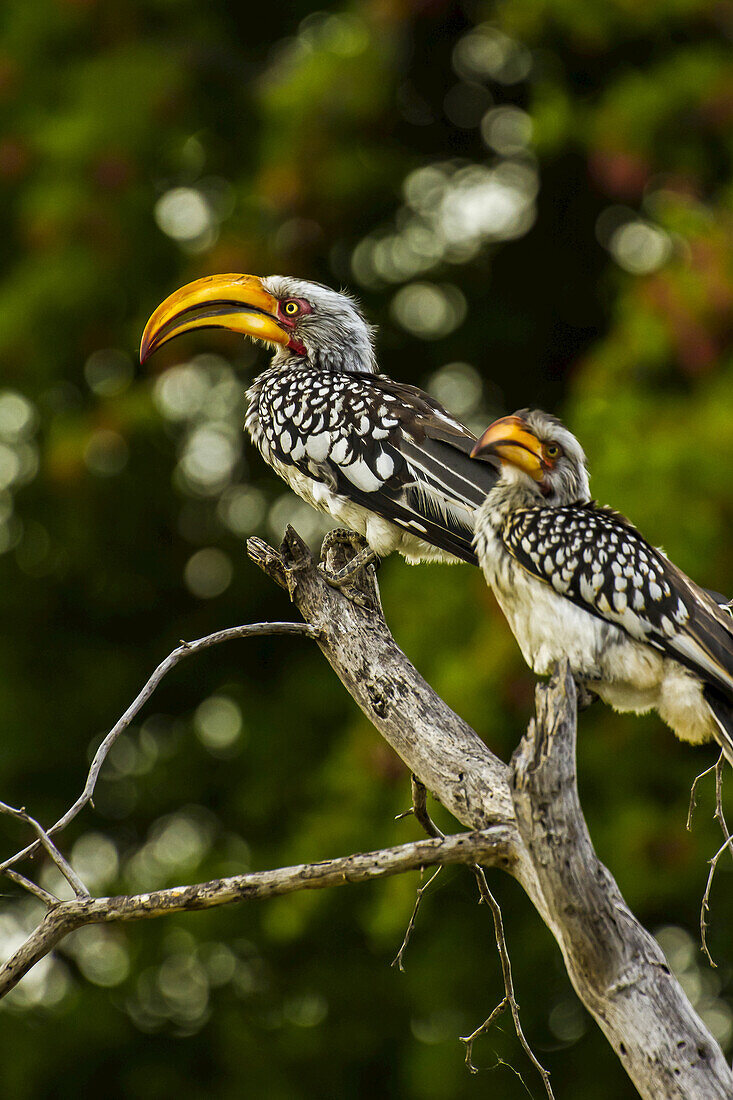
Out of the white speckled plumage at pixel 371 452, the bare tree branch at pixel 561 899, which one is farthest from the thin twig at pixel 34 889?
the white speckled plumage at pixel 371 452

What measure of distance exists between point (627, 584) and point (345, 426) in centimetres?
162

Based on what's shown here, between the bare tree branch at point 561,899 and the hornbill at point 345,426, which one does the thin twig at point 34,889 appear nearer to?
the bare tree branch at point 561,899

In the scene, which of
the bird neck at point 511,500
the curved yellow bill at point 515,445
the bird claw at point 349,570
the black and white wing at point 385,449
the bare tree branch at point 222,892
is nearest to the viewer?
the bare tree branch at point 222,892

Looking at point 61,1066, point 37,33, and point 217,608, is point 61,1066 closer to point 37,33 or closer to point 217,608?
point 217,608

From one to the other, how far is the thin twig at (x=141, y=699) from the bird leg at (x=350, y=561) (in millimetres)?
278

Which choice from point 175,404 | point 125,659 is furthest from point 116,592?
point 175,404

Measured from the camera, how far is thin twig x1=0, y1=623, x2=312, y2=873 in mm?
2760

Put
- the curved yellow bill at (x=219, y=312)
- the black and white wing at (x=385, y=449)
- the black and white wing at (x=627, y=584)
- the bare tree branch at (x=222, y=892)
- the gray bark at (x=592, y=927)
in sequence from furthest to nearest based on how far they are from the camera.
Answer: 1. the curved yellow bill at (x=219, y=312)
2. the black and white wing at (x=385, y=449)
3. the black and white wing at (x=627, y=584)
4. the bare tree branch at (x=222, y=892)
5. the gray bark at (x=592, y=927)

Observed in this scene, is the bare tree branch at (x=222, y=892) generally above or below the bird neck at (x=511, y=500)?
below

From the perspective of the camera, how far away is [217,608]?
360 inches

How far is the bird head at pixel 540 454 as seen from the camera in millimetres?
3502

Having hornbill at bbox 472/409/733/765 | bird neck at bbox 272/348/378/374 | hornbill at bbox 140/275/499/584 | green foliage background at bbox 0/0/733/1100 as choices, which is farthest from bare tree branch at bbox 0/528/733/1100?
green foliage background at bbox 0/0/733/1100

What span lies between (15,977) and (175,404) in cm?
646

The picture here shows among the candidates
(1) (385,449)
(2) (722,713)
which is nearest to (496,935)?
(2) (722,713)
